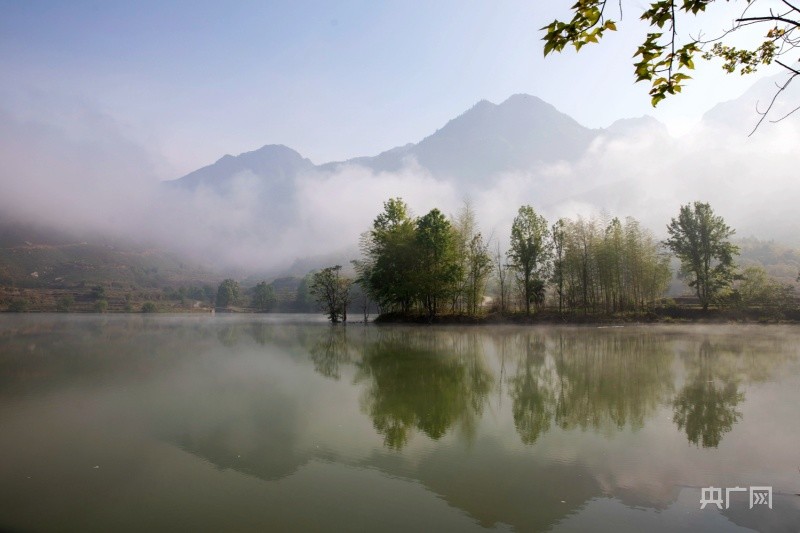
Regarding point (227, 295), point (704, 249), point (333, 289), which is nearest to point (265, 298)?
point (227, 295)

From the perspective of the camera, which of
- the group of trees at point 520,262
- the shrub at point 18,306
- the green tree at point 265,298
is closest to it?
the group of trees at point 520,262

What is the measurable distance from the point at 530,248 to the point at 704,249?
1744 centimetres

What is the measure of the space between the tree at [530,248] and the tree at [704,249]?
1317 centimetres

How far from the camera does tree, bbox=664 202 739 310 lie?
4153cm

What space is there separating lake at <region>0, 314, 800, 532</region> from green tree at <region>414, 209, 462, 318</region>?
1125 inches

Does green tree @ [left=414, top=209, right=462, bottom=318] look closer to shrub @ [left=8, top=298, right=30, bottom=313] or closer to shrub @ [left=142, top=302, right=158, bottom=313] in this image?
shrub @ [left=142, top=302, right=158, bottom=313]

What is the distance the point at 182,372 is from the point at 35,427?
256 inches

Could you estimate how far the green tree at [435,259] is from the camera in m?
41.9

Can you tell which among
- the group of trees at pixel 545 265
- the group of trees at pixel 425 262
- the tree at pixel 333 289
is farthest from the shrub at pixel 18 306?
the group of trees at pixel 425 262

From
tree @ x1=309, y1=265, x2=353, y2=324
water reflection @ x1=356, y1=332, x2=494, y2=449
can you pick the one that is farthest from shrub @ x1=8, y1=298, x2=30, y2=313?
water reflection @ x1=356, y1=332, x2=494, y2=449

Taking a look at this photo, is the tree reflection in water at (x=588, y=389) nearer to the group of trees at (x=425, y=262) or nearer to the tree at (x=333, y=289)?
the group of trees at (x=425, y=262)

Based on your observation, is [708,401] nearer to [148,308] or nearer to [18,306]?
[148,308]

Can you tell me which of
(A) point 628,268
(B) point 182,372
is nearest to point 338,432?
(B) point 182,372

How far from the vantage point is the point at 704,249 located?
42.2 meters
